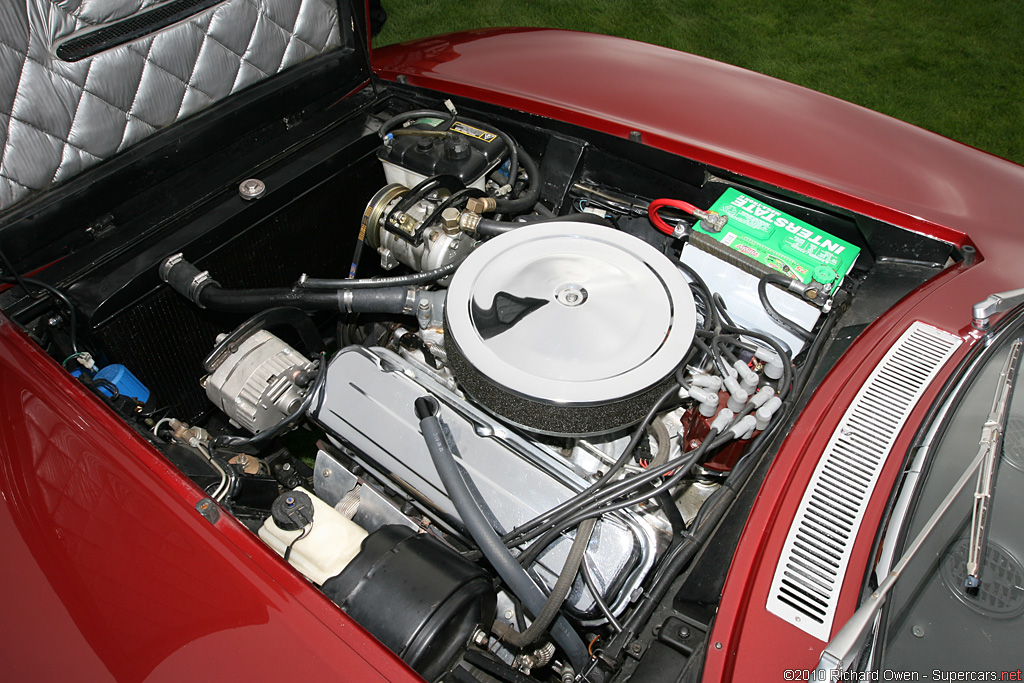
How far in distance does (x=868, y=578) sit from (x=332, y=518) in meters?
0.85

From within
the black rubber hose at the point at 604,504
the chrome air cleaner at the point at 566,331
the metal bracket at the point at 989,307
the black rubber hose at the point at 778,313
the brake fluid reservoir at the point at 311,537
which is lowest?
the brake fluid reservoir at the point at 311,537

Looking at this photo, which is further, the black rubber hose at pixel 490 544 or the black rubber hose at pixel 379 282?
the black rubber hose at pixel 379 282

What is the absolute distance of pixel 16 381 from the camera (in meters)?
1.17

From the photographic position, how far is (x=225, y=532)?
3.27 feet

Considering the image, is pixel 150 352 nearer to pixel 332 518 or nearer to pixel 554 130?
pixel 332 518

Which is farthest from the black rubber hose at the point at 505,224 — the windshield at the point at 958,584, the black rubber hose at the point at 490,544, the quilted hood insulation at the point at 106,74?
the windshield at the point at 958,584

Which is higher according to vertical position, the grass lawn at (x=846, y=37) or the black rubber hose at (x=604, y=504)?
the grass lawn at (x=846, y=37)

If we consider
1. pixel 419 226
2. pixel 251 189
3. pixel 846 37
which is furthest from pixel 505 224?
pixel 846 37

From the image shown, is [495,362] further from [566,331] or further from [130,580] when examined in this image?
[130,580]

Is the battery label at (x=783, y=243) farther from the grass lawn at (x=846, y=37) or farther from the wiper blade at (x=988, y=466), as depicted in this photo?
the grass lawn at (x=846, y=37)

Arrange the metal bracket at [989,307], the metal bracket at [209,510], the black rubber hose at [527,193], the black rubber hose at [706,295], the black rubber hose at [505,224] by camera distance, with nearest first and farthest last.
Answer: the metal bracket at [209,510], the metal bracket at [989,307], the black rubber hose at [706,295], the black rubber hose at [505,224], the black rubber hose at [527,193]

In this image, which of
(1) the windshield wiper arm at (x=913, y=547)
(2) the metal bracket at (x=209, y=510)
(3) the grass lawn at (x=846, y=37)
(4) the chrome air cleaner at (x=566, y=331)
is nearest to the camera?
(1) the windshield wiper arm at (x=913, y=547)

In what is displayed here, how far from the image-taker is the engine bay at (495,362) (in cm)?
108

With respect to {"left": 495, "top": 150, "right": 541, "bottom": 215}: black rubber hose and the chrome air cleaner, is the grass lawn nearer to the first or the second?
{"left": 495, "top": 150, "right": 541, "bottom": 215}: black rubber hose
